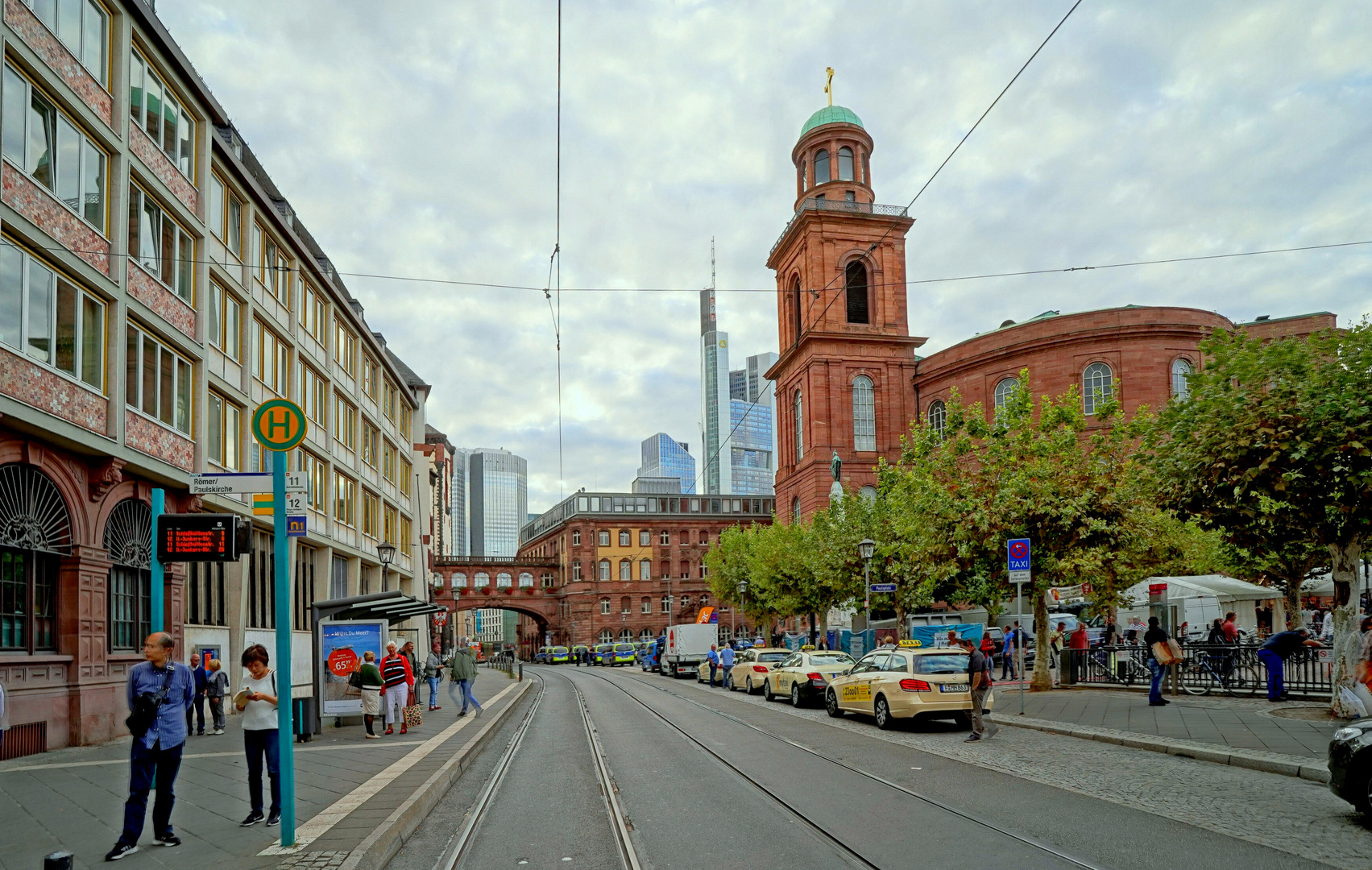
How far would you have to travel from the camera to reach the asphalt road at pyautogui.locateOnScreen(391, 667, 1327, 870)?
812 centimetres

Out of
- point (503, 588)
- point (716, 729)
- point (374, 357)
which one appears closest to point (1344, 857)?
point (716, 729)

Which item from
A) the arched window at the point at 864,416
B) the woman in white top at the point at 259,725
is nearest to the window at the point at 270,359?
the woman in white top at the point at 259,725

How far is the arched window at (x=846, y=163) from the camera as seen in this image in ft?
250

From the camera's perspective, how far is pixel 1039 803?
404 inches

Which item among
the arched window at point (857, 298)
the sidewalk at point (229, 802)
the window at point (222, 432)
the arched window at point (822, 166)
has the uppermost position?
the arched window at point (822, 166)

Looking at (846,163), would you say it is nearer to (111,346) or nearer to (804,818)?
(111,346)

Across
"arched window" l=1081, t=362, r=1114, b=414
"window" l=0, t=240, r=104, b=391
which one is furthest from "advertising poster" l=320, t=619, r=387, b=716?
"arched window" l=1081, t=362, r=1114, b=414

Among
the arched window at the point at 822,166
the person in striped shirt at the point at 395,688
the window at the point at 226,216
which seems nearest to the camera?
the person in striped shirt at the point at 395,688

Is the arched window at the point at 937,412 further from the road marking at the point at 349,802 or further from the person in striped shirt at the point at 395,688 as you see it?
the road marking at the point at 349,802

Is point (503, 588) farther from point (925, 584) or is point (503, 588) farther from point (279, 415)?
point (279, 415)

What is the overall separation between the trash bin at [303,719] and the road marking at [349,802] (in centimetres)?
213

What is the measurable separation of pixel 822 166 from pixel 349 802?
71.2 metres

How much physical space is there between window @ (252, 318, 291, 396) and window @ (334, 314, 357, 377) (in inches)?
283

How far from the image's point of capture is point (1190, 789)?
1120 cm
